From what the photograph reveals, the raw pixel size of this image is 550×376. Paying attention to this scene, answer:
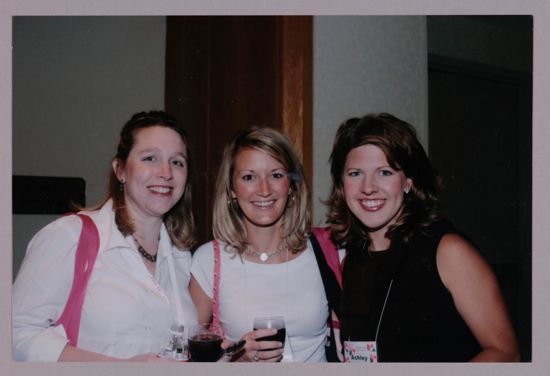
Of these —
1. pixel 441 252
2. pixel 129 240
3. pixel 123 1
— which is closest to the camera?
pixel 441 252

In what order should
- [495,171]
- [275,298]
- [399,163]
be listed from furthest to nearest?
[495,171] < [275,298] < [399,163]

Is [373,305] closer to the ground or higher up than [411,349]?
higher up

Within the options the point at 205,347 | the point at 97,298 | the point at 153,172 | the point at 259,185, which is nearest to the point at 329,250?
the point at 259,185

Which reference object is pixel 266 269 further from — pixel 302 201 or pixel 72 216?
A: pixel 72 216

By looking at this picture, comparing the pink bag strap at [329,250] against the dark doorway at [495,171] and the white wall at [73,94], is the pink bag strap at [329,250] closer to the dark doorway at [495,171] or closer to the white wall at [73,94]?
the dark doorway at [495,171]

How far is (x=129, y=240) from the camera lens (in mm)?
1907

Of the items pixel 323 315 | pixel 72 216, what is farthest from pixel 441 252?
pixel 72 216

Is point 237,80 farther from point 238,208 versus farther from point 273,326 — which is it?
point 273,326

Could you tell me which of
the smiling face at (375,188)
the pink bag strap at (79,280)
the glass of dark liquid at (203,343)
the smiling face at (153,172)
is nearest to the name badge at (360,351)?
the smiling face at (375,188)

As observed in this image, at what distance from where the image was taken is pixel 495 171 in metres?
2.17

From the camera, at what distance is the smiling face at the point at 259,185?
2.00m

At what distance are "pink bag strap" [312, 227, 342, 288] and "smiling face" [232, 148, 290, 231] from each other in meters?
0.20

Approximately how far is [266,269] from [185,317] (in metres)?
0.35

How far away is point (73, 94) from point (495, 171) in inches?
68.1
